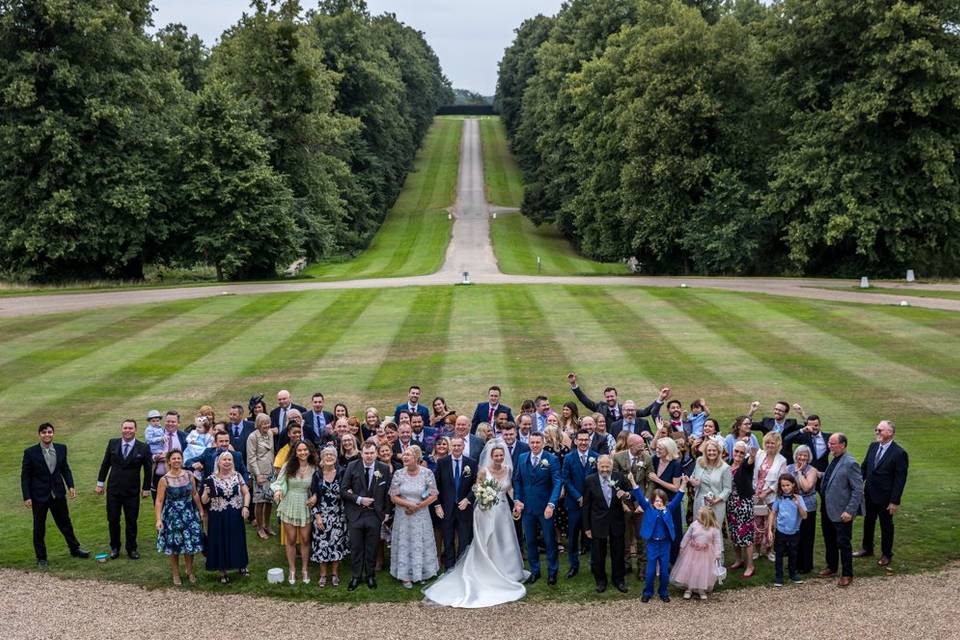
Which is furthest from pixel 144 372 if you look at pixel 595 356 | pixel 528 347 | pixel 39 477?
pixel 595 356

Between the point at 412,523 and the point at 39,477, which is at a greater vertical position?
the point at 39,477

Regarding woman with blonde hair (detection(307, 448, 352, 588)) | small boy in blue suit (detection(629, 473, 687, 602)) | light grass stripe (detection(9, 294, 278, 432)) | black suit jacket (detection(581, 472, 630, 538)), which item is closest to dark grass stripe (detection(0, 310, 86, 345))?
light grass stripe (detection(9, 294, 278, 432))

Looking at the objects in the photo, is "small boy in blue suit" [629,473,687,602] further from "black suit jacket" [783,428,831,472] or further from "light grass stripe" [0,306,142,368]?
"light grass stripe" [0,306,142,368]

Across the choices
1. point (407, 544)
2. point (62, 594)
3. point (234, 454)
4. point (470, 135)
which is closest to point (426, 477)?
point (407, 544)

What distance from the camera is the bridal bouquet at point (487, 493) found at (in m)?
11.5

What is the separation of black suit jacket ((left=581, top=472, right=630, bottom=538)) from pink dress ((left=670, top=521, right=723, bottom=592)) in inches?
36.3

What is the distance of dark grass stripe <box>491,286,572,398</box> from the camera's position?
2220 centimetres

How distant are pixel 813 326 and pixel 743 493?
693 inches

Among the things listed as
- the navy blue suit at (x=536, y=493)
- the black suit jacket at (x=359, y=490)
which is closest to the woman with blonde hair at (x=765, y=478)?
the navy blue suit at (x=536, y=493)

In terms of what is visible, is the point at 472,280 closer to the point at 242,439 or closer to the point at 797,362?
the point at 797,362

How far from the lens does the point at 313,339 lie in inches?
1081

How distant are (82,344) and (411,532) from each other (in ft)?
63.3

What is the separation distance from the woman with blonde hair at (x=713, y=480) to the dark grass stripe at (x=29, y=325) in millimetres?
23718

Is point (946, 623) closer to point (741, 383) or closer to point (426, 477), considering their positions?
point (426, 477)
